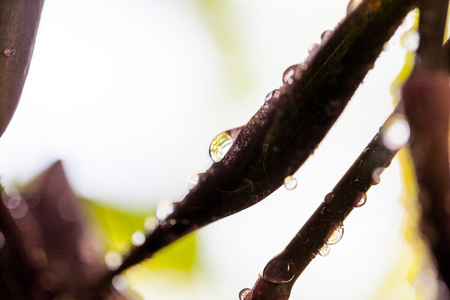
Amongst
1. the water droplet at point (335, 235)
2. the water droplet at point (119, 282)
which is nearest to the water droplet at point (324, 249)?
the water droplet at point (335, 235)

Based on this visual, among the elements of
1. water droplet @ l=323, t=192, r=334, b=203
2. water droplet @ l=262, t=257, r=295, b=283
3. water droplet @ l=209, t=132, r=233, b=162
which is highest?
water droplet @ l=209, t=132, r=233, b=162

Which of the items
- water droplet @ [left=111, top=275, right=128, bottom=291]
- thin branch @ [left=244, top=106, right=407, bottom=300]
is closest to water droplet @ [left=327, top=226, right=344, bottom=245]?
thin branch @ [left=244, top=106, right=407, bottom=300]

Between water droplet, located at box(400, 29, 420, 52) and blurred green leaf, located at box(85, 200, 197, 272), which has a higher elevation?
water droplet, located at box(400, 29, 420, 52)

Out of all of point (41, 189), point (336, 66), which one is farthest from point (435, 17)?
point (41, 189)

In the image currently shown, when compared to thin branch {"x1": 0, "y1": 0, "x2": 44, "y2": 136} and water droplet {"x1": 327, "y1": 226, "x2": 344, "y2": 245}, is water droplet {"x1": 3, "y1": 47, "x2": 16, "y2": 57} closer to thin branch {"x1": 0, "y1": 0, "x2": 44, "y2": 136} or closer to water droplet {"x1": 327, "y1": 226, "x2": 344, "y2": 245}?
thin branch {"x1": 0, "y1": 0, "x2": 44, "y2": 136}

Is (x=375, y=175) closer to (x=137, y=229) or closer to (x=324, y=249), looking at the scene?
(x=324, y=249)

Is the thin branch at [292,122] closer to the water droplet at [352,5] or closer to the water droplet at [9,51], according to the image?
the water droplet at [352,5]

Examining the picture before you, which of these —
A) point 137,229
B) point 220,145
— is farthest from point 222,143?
point 137,229
